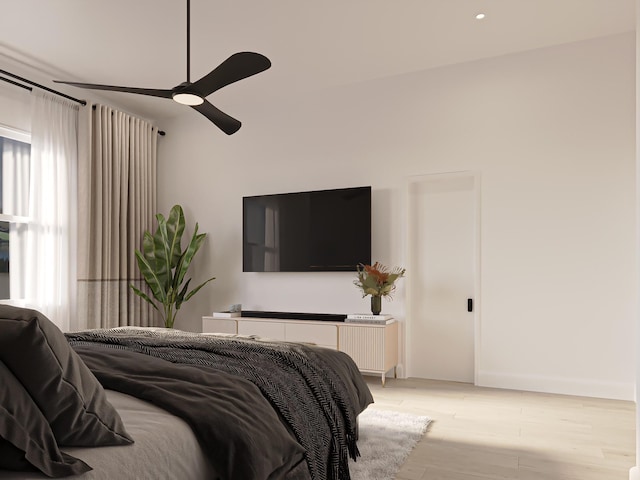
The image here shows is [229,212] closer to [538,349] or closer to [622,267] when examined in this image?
[538,349]

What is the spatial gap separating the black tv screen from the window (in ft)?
6.84

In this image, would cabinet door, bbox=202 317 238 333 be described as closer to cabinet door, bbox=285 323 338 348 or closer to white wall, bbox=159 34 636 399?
white wall, bbox=159 34 636 399

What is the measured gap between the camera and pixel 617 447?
2727 mm

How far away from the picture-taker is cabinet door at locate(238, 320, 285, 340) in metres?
4.61

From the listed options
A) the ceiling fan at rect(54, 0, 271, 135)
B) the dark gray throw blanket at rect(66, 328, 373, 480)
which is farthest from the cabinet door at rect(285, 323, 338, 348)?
the ceiling fan at rect(54, 0, 271, 135)

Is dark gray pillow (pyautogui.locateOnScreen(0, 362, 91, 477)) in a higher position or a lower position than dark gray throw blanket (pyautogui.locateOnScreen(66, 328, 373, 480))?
higher

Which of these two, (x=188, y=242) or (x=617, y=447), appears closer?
(x=617, y=447)

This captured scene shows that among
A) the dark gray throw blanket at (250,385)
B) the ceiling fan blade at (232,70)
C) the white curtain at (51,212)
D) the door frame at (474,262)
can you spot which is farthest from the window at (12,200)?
the door frame at (474,262)

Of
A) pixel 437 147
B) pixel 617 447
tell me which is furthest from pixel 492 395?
pixel 437 147

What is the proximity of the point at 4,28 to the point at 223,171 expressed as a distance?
2.39m

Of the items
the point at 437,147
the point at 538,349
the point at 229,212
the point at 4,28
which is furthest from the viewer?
the point at 229,212

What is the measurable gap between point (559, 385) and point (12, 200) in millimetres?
4985

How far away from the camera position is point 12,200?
14.1 feet

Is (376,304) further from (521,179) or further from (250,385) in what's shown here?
(250,385)
